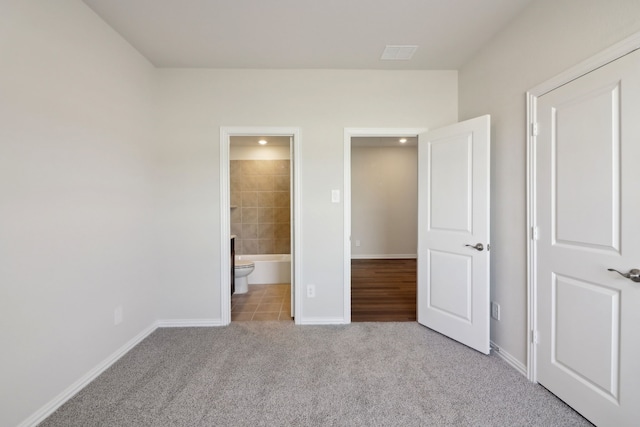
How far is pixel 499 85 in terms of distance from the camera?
225 centimetres

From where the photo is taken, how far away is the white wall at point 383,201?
20.4ft

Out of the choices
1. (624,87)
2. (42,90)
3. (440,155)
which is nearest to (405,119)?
Answer: (440,155)

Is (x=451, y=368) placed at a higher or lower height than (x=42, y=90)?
lower

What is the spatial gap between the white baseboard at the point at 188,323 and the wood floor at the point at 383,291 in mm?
1471

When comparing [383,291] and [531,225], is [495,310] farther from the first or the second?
[383,291]

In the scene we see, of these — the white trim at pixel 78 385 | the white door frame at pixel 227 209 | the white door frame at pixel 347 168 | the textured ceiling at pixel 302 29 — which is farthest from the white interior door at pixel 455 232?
the white trim at pixel 78 385

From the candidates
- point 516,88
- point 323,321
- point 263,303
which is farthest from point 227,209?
point 516,88

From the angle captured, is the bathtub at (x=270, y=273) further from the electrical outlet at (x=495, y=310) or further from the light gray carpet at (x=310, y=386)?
the electrical outlet at (x=495, y=310)

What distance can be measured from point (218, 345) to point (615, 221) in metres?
2.89

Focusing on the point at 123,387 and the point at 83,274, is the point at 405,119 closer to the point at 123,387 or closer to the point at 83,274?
the point at 83,274

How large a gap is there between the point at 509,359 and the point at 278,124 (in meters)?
2.91

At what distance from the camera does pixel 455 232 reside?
2.45 metres

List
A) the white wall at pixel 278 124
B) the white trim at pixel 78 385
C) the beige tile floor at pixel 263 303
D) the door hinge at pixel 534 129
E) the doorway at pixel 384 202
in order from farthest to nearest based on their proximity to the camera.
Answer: the doorway at pixel 384 202, the beige tile floor at pixel 263 303, the white wall at pixel 278 124, the door hinge at pixel 534 129, the white trim at pixel 78 385

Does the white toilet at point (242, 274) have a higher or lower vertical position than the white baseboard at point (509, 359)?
higher
